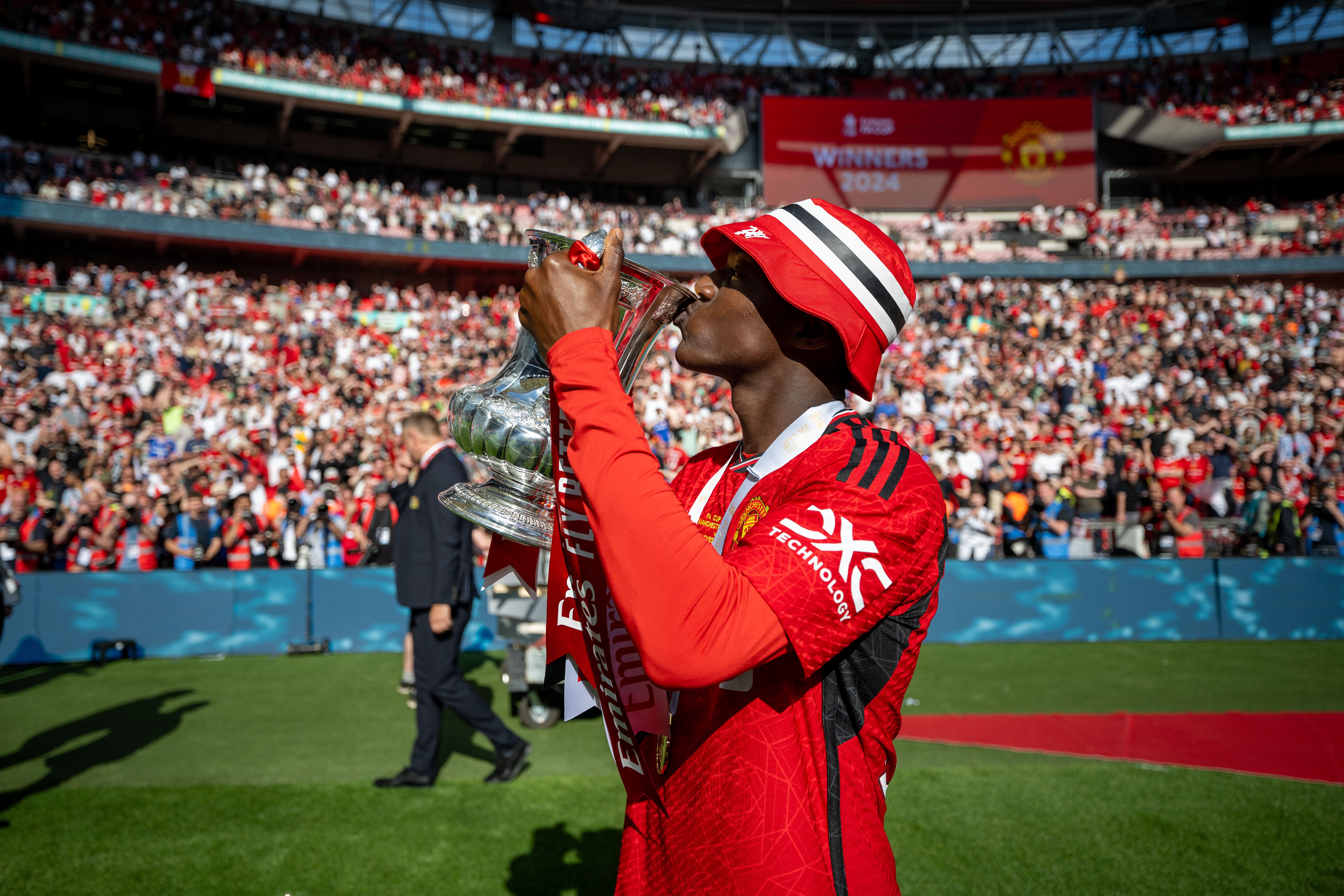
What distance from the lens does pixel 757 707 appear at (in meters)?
1.32

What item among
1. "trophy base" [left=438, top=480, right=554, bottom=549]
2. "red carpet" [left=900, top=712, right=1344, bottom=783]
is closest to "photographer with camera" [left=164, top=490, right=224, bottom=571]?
"red carpet" [left=900, top=712, right=1344, bottom=783]

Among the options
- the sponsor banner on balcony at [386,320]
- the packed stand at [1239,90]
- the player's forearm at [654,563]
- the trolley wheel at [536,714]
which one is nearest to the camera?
the player's forearm at [654,563]

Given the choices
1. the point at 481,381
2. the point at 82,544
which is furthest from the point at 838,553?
the point at 82,544

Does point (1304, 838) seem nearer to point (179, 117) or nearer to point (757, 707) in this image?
point (757, 707)

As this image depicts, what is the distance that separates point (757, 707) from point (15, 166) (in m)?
27.6

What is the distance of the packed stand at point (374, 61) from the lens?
24.2 m

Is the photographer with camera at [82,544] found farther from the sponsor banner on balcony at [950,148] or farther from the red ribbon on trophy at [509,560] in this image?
the sponsor banner on balcony at [950,148]

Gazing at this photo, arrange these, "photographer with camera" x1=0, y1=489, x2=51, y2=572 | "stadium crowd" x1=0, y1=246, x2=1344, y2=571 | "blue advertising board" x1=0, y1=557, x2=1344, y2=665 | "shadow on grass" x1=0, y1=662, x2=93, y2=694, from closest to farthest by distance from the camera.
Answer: "shadow on grass" x1=0, y1=662, x2=93, y2=694 → "blue advertising board" x1=0, y1=557, x2=1344, y2=665 → "photographer with camera" x1=0, y1=489, x2=51, y2=572 → "stadium crowd" x1=0, y1=246, x2=1344, y2=571

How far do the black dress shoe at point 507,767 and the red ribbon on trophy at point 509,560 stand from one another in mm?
4153

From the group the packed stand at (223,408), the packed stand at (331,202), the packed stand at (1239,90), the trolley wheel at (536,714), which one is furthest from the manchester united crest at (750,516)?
the packed stand at (1239,90)

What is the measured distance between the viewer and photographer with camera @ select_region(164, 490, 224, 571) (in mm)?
9734

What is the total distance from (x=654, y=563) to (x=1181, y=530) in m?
11.6

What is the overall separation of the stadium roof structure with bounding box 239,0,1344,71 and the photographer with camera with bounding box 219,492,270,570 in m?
27.7

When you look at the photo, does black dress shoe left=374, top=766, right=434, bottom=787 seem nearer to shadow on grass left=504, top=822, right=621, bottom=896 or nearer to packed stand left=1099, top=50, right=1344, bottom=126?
shadow on grass left=504, top=822, right=621, bottom=896
